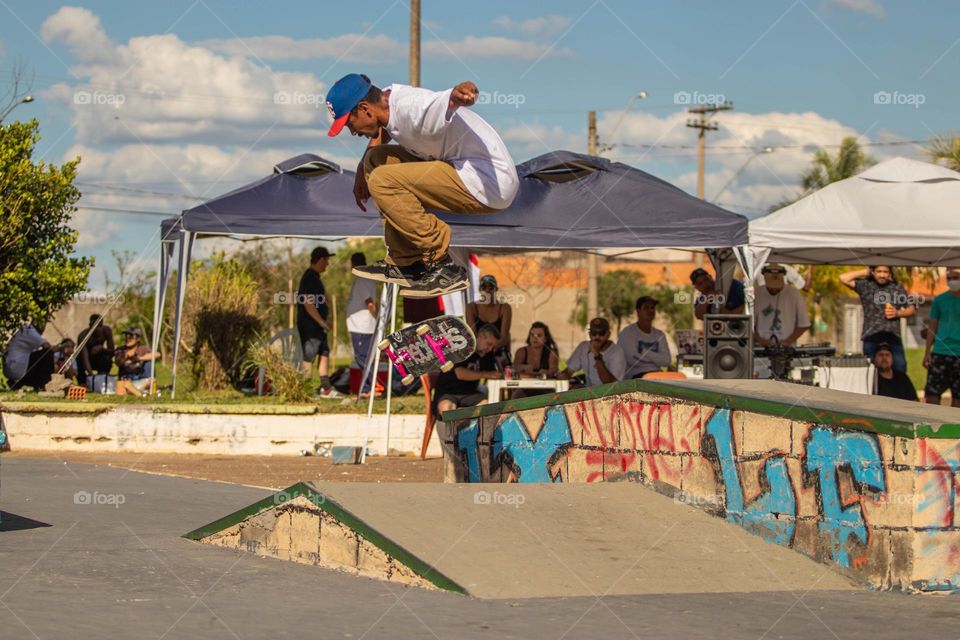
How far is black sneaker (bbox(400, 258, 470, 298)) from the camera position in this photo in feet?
24.4

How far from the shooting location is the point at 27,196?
15.0 m

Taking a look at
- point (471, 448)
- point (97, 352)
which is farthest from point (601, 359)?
point (97, 352)

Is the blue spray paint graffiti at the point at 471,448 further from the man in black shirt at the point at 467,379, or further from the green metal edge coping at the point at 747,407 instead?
the man in black shirt at the point at 467,379

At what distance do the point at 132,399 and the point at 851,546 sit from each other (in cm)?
1040

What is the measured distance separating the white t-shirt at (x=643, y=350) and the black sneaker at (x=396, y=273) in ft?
20.4

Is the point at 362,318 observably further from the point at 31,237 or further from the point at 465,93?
the point at 465,93

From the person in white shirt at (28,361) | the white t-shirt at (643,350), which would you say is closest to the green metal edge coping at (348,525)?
the white t-shirt at (643,350)

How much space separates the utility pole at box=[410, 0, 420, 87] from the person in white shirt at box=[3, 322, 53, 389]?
741 cm

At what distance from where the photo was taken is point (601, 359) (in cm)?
1337

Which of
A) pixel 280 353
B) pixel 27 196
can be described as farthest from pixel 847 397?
pixel 27 196

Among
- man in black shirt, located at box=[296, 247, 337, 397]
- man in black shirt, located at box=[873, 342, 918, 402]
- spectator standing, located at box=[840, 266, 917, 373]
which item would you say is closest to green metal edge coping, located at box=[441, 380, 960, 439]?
man in black shirt, located at box=[873, 342, 918, 402]

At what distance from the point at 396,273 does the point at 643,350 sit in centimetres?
656

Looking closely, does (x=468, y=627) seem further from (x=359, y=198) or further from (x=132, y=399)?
(x=132, y=399)

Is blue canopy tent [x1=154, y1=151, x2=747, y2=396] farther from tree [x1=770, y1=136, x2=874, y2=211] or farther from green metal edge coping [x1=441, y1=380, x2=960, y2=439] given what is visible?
tree [x1=770, y1=136, x2=874, y2=211]
